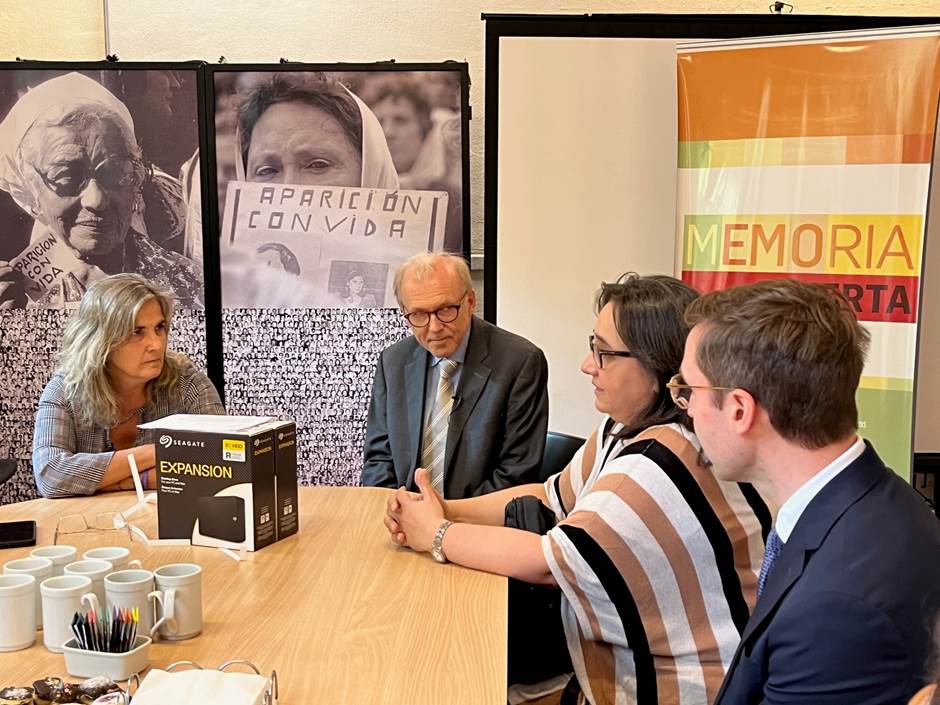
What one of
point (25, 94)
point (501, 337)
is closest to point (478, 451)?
point (501, 337)

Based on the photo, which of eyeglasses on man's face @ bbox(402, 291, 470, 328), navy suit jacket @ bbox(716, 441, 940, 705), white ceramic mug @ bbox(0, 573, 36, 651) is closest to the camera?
navy suit jacket @ bbox(716, 441, 940, 705)

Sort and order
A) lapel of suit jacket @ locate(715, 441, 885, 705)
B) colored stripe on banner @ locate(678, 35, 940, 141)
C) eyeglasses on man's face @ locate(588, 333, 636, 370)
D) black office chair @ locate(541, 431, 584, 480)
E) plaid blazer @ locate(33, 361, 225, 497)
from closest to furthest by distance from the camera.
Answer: lapel of suit jacket @ locate(715, 441, 885, 705)
eyeglasses on man's face @ locate(588, 333, 636, 370)
plaid blazer @ locate(33, 361, 225, 497)
black office chair @ locate(541, 431, 584, 480)
colored stripe on banner @ locate(678, 35, 940, 141)

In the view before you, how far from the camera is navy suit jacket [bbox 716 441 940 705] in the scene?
117 centimetres

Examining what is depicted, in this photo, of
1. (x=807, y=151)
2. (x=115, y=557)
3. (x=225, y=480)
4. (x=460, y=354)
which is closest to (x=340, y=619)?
(x=115, y=557)

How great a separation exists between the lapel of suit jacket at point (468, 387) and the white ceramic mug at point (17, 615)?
1.45 meters

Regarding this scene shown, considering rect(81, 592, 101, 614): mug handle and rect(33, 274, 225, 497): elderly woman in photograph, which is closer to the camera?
rect(81, 592, 101, 614): mug handle

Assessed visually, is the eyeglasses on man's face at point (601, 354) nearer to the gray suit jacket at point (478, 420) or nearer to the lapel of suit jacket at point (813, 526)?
the lapel of suit jacket at point (813, 526)

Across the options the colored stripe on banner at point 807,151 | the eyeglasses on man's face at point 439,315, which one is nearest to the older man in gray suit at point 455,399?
the eyeglasses on man's face at point 439,315

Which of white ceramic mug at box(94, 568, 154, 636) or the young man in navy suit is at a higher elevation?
the young man in navy suit

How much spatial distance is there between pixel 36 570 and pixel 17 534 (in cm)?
57

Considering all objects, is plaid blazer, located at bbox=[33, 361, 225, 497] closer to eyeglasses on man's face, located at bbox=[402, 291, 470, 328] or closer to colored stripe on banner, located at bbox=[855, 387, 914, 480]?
eyeglasses on man's face, located at bbox=[402, 291, 470, 328]

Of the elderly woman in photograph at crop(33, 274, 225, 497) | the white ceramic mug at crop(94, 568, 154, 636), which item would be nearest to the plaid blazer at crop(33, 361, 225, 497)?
the elderly woman in photograph at crop(33, 274, 225, 497)

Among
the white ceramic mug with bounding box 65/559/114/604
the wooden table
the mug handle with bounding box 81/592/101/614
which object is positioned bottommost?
the wooden table

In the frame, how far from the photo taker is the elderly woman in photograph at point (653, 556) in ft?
5.73
